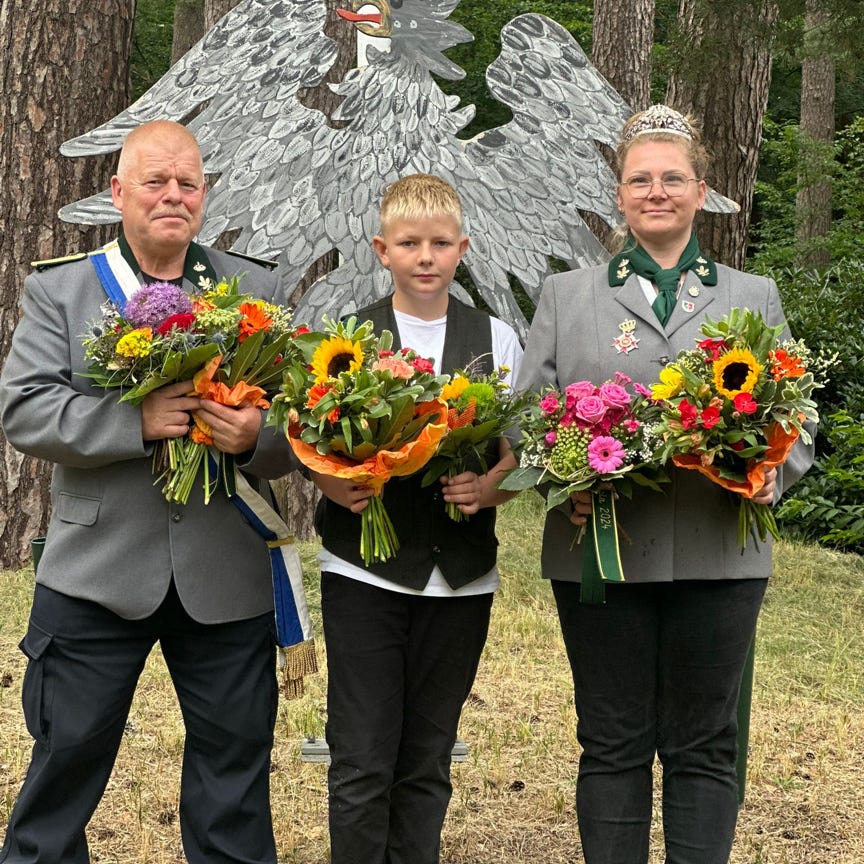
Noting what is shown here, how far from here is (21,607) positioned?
6508mm

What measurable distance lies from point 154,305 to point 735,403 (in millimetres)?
1385

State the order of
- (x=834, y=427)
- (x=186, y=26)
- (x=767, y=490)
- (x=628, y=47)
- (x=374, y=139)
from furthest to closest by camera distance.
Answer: (x=186, y=26) < (x=628, y=47) < (x=834, y=427) < (x=374, y=139) < (x=767, y=490)

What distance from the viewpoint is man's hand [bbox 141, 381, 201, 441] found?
2.89 metres

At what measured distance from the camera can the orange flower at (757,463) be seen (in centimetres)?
280

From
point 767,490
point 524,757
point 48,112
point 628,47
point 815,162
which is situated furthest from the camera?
point 815,162

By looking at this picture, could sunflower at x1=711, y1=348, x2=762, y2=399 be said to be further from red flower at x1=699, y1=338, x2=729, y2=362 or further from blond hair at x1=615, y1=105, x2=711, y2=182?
blond hair at x1=615, y1=105, x2=711, y2=182

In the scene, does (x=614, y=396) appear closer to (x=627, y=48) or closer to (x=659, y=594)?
(x=659, y=594)

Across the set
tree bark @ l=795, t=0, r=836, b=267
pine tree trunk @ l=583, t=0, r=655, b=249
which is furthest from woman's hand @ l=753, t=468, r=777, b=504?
tree bark @ l=795, t=0, r=836, b=267

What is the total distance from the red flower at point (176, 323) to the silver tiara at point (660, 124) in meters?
1.29

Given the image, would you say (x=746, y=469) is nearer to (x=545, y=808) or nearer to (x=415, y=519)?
(x=415, y=519)

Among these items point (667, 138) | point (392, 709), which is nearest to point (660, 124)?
A: point (667, 138)

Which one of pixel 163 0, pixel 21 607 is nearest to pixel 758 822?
pixel 21 607

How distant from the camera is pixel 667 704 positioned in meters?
3.08

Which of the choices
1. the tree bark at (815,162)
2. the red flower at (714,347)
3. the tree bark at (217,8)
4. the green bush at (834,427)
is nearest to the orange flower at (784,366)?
the red flower at (714,347)
